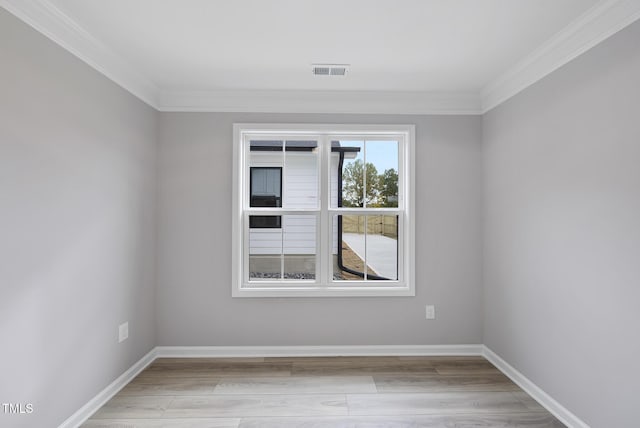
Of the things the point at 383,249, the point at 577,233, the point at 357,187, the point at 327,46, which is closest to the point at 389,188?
the point at 357,187

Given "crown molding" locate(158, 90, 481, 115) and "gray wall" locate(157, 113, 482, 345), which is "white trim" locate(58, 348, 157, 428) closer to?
"gray wall" locate(157, 113, 482, 345)

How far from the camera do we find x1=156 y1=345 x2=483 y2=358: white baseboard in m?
3.42

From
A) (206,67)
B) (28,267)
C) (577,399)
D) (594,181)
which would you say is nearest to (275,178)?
(206,67)

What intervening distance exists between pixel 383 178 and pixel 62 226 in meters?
2.65

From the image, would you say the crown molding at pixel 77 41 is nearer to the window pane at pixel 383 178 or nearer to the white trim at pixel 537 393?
the window pane at pixel 383 178

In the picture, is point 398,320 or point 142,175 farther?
point 398,320

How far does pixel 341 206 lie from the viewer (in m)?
3.64

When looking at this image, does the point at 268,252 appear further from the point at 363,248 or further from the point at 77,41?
the point at 77,41

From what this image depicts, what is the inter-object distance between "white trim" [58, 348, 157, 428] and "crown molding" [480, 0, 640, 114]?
151 inches

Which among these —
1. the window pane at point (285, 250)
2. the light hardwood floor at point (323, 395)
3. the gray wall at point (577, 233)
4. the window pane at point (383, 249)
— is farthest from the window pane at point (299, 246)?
the gray wall at point (577, 233)

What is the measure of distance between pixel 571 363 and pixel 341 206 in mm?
2165

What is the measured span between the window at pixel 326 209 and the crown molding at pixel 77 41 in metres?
1.00

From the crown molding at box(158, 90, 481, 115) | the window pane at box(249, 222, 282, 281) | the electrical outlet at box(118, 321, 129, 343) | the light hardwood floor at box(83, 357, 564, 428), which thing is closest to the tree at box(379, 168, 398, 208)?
the crown molding at box(158, 90, 481, 115)

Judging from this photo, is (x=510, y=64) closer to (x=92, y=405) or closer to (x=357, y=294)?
(x=357, y=294)
